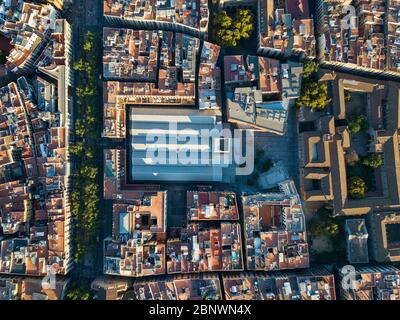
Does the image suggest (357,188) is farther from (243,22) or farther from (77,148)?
(77,148)

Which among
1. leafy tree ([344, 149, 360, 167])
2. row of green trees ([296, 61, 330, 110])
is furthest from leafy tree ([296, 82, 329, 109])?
leafy tree ([344, 149, 360, 167])

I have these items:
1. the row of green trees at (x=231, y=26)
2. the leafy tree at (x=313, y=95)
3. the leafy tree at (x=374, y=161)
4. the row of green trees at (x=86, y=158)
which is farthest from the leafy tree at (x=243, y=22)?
the leafy tree at (x=374, y=161)

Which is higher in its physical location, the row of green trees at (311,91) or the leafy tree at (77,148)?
the row of green trees at (311,91)

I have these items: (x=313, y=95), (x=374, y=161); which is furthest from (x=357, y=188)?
(x=313, y=95)

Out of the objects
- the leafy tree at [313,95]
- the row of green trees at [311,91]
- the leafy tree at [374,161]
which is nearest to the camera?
the row of green trees at [311,91]

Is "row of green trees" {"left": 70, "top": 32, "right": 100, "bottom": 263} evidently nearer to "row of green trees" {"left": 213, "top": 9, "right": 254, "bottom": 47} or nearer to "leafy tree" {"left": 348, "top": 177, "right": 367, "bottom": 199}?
"row of green trees" {"left": 213, "top": 9, "right": 254, "bottom": 47}

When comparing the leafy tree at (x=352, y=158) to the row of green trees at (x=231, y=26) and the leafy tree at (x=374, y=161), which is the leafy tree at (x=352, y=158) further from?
the row of green trees at (x=231, y=26)

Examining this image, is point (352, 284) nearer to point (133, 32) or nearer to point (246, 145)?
point (246, 145)

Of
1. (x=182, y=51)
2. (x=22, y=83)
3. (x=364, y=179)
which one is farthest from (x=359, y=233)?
(x=22, y=83)
